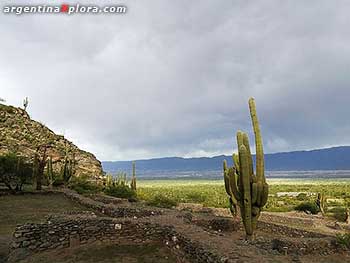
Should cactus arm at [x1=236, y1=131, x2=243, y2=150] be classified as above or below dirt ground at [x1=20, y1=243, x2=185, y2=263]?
above

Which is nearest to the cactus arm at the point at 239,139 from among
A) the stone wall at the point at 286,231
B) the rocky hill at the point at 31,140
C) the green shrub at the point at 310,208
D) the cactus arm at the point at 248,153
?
the cactus arm at the point at 248,153

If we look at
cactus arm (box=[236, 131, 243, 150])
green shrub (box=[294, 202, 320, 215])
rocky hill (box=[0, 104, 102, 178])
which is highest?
rocky hill (box=[0, 104, 102, 178])

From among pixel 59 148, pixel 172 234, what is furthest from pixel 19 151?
pixel 172 234

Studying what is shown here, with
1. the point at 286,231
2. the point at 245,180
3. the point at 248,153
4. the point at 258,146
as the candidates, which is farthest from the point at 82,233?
the point at 286,231

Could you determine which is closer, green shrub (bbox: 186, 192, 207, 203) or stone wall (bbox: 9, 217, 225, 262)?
stone wall (bbox: 9, 217, 225, 262)

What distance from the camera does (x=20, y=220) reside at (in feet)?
52.1

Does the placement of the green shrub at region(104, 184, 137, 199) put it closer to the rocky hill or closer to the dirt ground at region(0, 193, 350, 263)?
the rocky hill

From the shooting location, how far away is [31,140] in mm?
45812

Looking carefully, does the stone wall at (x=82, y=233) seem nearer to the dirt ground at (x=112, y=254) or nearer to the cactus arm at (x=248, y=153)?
the dirt ground at (x=112, y=254)

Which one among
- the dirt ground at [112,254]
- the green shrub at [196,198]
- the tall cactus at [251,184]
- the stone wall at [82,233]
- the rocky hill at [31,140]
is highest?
the rocky hill at [31,140]

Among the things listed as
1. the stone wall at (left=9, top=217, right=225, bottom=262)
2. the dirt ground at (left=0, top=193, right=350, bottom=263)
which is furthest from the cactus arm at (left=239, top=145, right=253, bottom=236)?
the stone wall at (left=9, top=217, right=225, bottom=262)

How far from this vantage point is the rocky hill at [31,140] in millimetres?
42031

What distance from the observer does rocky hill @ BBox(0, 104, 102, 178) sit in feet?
138

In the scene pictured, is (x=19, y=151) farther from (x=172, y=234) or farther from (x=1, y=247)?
(x=172, y=234)
